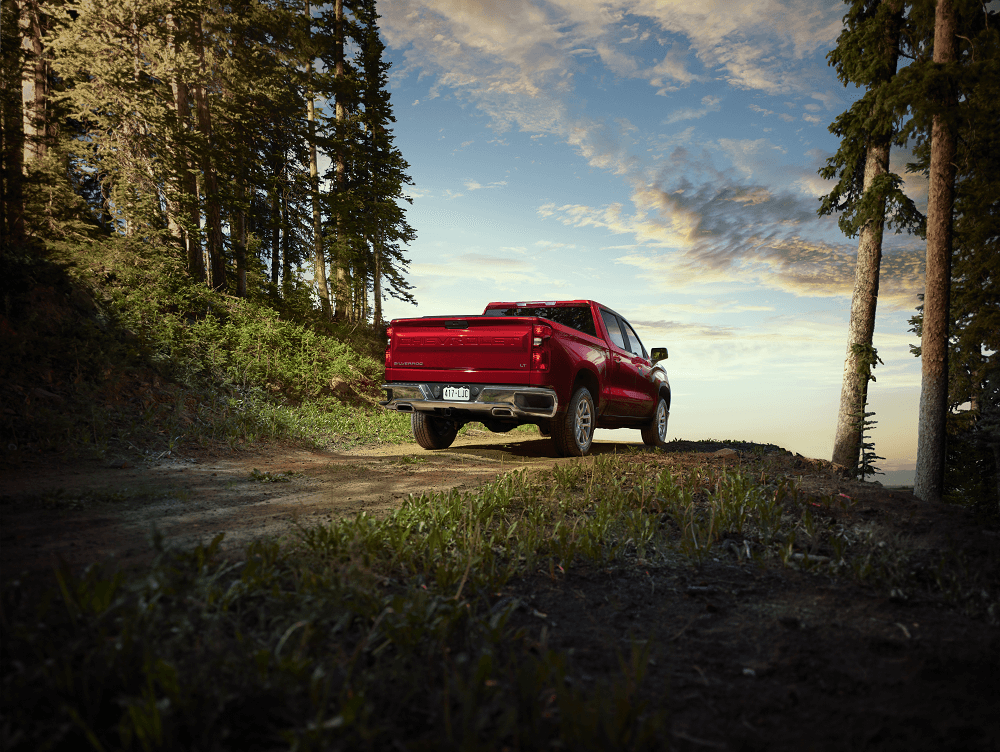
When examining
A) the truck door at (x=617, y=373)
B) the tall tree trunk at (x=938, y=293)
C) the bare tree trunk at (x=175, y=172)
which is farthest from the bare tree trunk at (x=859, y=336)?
the bare tree trunk at (x=175, y=172)

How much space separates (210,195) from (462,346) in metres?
10.4

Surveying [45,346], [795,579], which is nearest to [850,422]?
[795,579]

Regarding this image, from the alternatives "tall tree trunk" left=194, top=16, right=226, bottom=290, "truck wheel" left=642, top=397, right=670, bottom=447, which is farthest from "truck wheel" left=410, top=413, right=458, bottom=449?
"tall tree trunk" left=194, top=16, right=226, bottom=290

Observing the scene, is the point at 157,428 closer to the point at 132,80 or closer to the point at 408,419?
the point at 408,419

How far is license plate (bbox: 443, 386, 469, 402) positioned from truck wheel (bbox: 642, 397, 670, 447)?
5.15 m

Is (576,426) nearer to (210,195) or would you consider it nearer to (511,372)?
(511,372)

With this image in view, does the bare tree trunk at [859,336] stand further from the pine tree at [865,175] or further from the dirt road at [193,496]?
the dirt road at [193,496]

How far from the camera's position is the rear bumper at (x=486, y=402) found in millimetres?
6734

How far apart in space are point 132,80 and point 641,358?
515 inches

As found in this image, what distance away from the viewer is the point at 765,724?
5.78 ft

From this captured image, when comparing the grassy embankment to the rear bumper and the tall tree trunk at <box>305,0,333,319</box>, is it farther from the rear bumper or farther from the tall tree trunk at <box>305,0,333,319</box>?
the tall tree trunk at <box>305,0,333,319</box>

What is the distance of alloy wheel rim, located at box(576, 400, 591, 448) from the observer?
7.56 meters

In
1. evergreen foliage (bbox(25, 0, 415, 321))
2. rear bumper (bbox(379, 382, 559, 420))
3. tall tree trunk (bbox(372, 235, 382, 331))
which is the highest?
evergreen foliage (bbox(25, 0, 415, 321))

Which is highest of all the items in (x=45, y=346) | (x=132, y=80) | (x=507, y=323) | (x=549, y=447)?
(x=132, y=80)
